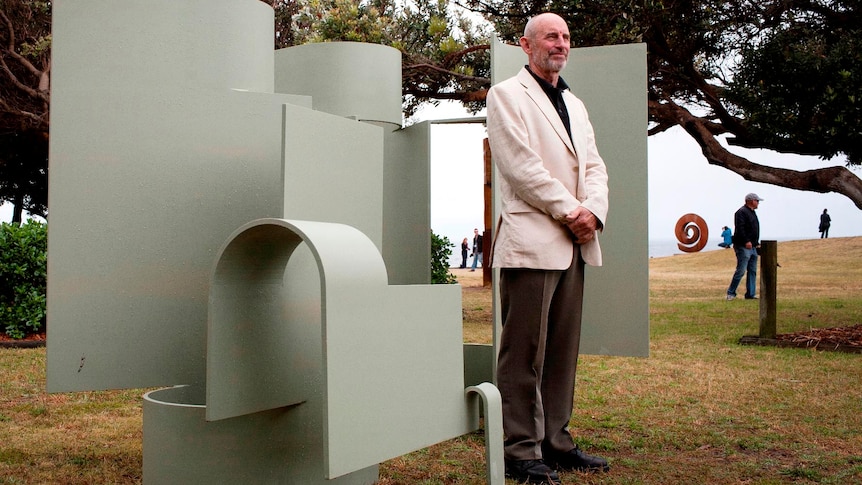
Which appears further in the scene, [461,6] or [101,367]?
[461,6]

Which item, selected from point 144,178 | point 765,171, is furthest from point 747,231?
point 144,178

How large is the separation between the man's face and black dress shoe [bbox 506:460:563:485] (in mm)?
1572

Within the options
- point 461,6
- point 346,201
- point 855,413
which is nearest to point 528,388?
point 346,201

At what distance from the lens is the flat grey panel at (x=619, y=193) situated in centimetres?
405

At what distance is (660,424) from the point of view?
171 inches

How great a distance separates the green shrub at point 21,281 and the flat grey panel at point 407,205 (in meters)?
4.70

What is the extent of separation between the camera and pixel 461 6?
925 cm

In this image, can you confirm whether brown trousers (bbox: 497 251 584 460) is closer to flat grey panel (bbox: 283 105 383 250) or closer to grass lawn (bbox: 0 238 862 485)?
→ grass lawn (bbox: 0 238 862 485)

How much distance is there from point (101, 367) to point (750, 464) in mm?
2662

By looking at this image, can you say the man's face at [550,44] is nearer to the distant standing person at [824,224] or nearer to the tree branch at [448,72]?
the tree branch at [448,72]

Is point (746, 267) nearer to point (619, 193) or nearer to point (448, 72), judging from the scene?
point (448, 72)

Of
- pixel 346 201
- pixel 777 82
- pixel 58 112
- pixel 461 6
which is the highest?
pixel 461 6

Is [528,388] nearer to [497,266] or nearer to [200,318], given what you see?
[497,266]

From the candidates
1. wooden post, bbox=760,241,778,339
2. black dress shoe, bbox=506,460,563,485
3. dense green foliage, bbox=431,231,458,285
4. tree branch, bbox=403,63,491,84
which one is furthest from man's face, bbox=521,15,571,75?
dense green foliage, bbox=431,231,458,285
